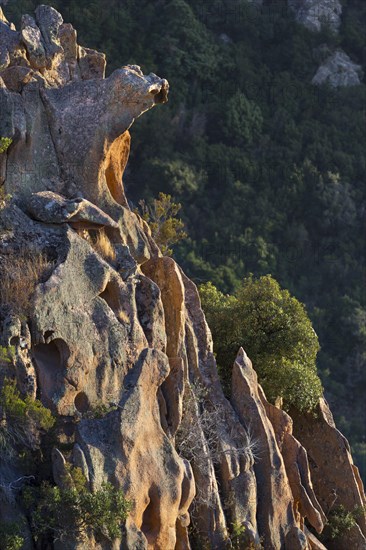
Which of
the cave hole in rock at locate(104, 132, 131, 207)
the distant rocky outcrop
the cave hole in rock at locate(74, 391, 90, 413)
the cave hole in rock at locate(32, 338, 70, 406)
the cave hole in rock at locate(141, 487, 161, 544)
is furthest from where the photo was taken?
the distant rocky outcrop

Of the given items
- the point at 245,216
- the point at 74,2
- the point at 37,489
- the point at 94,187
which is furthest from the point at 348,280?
the point at 37,489

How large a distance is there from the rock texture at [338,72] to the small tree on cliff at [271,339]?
42254 mm

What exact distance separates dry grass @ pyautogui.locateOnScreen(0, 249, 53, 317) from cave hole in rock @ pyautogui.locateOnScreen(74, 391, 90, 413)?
1570 millimetres

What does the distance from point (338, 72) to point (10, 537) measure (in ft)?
176

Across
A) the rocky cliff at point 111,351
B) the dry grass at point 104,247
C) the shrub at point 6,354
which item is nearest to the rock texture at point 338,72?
the rocky cliff at point 111,351

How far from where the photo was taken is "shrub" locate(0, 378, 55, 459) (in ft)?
76.3

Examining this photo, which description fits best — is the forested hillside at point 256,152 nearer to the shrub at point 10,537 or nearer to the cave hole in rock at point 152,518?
the cave hole in rock at point 152,518

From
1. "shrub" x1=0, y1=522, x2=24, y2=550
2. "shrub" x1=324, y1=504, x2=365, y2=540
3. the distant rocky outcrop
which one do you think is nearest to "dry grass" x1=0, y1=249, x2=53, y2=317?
"shrub" x1=0, y1=522, x2=24, y2=550

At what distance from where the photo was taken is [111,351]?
24984mm

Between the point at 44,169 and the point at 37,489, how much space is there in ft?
21.4

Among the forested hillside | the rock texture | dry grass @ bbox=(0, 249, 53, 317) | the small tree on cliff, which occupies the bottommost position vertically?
the forested hillside

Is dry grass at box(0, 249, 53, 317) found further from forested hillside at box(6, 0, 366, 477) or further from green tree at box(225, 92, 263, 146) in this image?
green tree at box(225, 92, 263, 146)

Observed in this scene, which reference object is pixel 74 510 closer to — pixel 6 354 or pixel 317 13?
pixel 6 354

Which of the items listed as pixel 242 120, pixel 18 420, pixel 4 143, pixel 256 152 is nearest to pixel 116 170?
pixel 4 143
